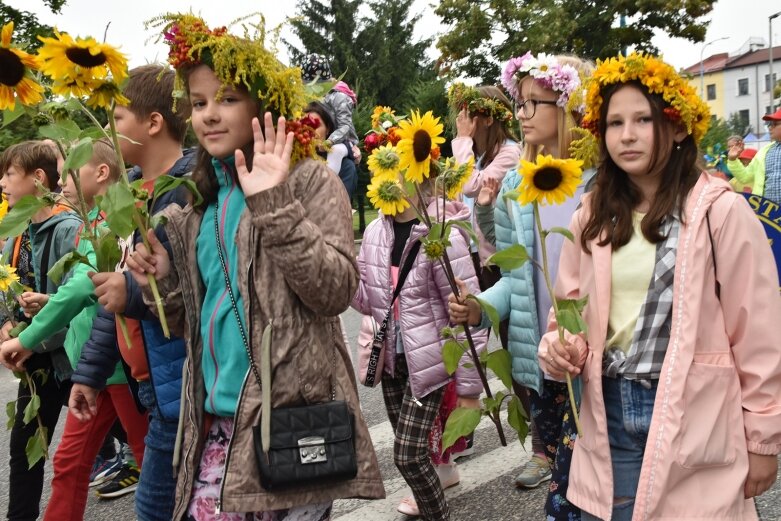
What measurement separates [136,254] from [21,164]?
2119 mm

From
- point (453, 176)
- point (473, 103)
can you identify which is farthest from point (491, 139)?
point (453, 176)

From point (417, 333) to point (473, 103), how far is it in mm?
1789

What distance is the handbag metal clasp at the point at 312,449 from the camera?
2.13 m

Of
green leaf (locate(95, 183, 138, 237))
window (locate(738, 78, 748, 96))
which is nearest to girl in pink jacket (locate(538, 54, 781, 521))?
green leaf (locate(95, 183, 138, 237))

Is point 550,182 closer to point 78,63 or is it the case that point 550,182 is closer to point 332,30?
point 78,63

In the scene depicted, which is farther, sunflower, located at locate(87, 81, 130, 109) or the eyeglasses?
the eyeglasses

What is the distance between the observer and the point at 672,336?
2.12m

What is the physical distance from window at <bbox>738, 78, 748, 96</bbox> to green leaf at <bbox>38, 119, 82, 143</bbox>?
98.1 m

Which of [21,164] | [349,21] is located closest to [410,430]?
[21,164]

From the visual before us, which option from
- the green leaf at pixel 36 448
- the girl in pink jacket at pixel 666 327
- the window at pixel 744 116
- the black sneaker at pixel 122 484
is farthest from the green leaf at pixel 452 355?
the window at pixel 744 116

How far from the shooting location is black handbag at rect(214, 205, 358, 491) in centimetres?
210

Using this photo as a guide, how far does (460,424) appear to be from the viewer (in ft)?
8.73

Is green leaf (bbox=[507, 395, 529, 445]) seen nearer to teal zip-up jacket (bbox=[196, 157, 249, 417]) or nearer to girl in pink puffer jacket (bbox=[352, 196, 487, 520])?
girl in pink puffer jacket (bbox=[352, 196, 487, 520])

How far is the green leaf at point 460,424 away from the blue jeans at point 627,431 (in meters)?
0.52
